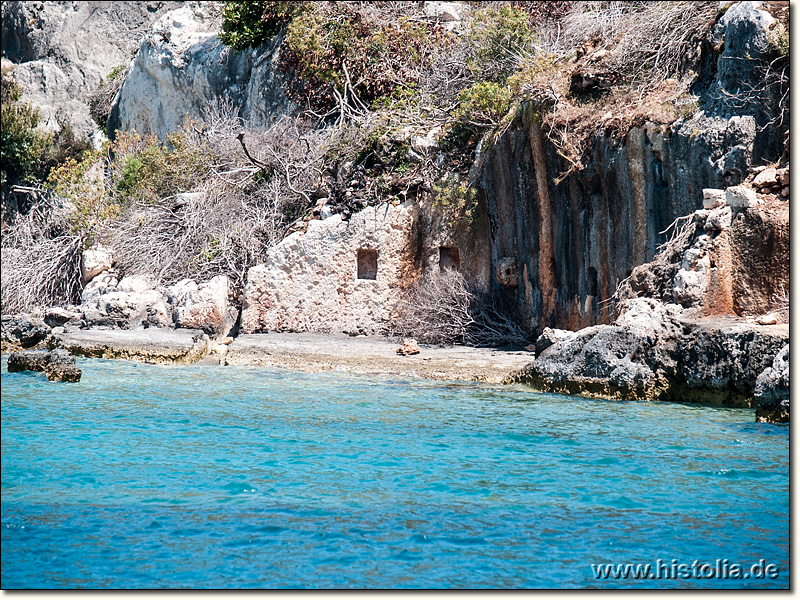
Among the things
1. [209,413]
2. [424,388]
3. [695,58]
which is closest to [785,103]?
[695,58]

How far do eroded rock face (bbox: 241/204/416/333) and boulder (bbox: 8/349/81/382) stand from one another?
3.31m

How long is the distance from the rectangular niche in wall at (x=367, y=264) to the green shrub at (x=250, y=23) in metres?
7.64

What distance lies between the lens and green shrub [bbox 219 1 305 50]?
760 inches

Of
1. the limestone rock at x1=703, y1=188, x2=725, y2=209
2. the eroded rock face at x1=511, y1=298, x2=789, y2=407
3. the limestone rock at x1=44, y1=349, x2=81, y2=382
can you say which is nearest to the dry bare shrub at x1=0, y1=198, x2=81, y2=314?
the limestone rock at x1=44, y1=349, x2=81, y2=382

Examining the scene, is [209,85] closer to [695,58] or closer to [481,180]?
[481,180]

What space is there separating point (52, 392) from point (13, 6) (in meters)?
24.9

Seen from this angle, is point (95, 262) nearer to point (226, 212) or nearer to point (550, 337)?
point (226, 212)

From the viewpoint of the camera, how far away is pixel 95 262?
16547mm

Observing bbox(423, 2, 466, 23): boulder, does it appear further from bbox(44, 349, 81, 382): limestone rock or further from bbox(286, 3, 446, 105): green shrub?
bbox(44, 349, 81, 382): limestone rock

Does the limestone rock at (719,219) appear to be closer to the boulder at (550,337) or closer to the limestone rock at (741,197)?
the limestone rock at (741,197)

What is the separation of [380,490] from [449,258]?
824cm

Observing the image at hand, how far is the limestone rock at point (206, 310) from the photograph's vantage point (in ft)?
44.5

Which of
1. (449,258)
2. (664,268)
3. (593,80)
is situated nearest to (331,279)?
(449,258)

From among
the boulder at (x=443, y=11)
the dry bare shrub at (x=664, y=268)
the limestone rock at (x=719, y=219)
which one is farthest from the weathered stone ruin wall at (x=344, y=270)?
the boulder at (x=443, y=11)
